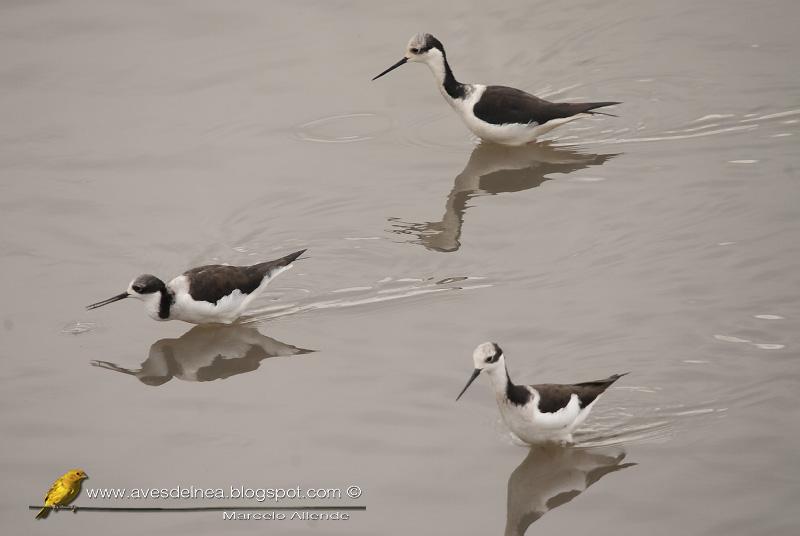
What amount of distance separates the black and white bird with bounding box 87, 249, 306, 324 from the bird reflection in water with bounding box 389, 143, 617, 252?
169cm

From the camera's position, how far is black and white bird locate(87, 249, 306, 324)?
29.9ft

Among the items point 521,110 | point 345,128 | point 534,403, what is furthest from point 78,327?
point 521,110

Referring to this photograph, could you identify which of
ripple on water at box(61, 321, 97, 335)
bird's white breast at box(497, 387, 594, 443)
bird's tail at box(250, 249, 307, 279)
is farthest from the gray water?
bird's tail at box(250, 249, 307, 279)

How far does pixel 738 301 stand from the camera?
8.91 metres

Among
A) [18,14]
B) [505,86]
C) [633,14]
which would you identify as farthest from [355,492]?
[18,14]

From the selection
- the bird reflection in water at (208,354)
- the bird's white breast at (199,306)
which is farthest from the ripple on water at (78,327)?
the bird's white breast at (199,306)

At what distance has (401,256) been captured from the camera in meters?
10.2

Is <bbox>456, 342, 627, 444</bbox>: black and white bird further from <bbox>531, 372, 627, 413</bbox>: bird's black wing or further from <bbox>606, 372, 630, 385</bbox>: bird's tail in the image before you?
<bbox>606, 372, 630, 385</bbox>: bird's tail

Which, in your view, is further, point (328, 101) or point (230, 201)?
point (328, 101)

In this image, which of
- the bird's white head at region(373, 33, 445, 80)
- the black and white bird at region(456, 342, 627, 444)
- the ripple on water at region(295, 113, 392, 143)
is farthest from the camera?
the bird's white head at region(373, 33, 445, 80)

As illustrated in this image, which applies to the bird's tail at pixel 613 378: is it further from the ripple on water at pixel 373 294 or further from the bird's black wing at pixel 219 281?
the bird's black wing at pixel 219 281

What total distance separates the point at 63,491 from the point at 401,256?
391 cm

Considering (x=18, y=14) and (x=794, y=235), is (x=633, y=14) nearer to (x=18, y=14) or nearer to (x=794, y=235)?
(x=794, y=235)

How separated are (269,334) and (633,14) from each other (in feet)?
25.1
